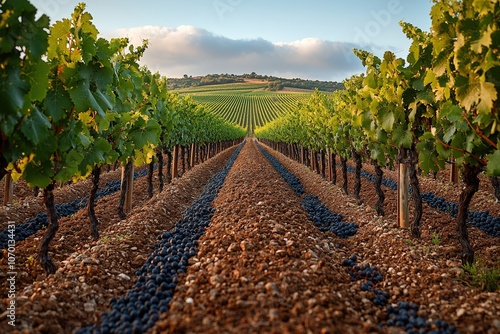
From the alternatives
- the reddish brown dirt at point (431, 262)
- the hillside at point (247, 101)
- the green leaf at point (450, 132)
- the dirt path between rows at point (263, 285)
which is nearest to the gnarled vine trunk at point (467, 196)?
the reddish brown dirt at point (431, 262)

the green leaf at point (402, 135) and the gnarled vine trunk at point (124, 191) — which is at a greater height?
the green leaf at point (402, 135)

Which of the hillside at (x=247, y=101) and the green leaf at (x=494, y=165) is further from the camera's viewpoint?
the hillside at (x=247, y=101)

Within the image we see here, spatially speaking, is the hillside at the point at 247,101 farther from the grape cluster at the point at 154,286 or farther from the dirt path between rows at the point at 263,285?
the dirt path between rows at the point at 263,285

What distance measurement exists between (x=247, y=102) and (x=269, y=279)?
109 m

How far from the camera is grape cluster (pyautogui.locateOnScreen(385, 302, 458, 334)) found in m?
3.43

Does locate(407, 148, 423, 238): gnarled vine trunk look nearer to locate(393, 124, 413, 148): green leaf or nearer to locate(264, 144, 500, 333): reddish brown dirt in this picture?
locate(264, 144, 500, 333): reddish brown dirt

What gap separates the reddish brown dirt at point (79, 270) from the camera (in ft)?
11.8

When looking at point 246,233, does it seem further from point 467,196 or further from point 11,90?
point 11,90

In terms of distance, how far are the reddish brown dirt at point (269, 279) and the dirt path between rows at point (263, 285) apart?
0.01 metres

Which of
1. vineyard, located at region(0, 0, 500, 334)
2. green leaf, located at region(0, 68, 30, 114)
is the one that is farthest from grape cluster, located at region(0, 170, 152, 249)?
green leaf, located at region(0, 68, 30, 114)

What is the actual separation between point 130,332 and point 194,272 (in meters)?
1.47

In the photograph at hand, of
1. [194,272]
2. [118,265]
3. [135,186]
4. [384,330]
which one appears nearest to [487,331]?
[384,330]

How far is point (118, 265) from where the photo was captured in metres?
5.23

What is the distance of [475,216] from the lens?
28.7ft
